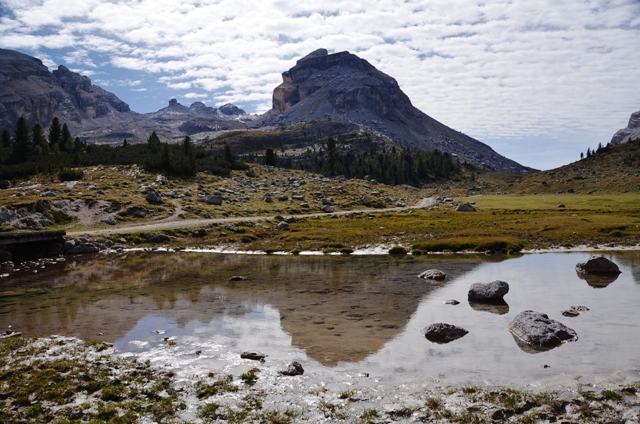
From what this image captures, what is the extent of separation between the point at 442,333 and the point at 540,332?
4.36 m

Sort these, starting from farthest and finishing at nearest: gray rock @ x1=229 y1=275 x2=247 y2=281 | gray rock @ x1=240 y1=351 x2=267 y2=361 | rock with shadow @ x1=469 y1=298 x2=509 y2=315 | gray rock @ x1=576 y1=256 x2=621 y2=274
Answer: gray rock @ x1=229 y1=275 x2=247 y2=281 < gray rock @ x1=576 y1=256 x2=621 y2=274 < rock with shadow @ x1=469 y1=298 x2=509 y2=315 < gray rock @ x1=240 y1=351 x2=267 y2=361

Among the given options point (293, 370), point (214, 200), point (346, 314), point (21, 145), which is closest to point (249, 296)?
point (346, 314)

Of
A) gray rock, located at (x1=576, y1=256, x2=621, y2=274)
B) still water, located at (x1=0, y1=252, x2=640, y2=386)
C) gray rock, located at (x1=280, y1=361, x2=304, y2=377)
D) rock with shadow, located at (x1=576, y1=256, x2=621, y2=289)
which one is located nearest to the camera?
gray rock, located at (x1=280, y1=361, x2=304, y2=377)

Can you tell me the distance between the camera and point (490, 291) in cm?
2798

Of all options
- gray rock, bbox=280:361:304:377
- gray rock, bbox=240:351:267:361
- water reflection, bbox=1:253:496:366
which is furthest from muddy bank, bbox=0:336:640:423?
water reflection, bbox=1:253:496:366

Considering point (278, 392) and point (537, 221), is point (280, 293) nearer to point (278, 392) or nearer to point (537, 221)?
point (278, 392)

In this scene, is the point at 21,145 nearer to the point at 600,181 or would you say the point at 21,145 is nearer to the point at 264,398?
the point at 264,398

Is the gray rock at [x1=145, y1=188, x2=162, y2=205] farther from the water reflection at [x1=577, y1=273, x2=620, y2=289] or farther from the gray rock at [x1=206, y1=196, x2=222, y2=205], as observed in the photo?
the water reflection at [x1=577, y1=273, x2=620, y2=289]

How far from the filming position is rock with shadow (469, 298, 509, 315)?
25.4 meters

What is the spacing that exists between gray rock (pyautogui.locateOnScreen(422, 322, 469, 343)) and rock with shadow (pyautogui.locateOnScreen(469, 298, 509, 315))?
525cm

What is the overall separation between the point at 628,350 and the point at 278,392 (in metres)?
14.8

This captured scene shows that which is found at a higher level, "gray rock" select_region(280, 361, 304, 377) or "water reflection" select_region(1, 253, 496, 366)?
"gray rock" select_region(280, 361, 304, 377)

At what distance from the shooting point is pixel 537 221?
69.2 meters

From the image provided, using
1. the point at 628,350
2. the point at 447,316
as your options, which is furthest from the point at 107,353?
the point at 628,350
